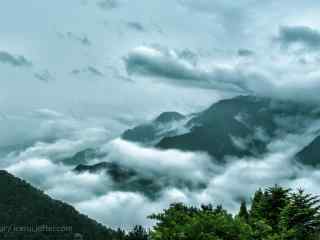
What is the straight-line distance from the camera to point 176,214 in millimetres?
45688

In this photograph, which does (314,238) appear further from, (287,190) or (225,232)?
(225,232)

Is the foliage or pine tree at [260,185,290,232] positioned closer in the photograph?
the foliage

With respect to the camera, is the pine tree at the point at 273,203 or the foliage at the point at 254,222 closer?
the foliage at the point at 254,222

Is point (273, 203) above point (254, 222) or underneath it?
above

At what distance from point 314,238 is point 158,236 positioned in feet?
53.3

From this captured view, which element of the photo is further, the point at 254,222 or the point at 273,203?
the point at 273,203

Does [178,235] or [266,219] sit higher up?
[266,219]

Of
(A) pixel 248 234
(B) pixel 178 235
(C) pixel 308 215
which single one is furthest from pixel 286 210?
(B) pixel 178 235

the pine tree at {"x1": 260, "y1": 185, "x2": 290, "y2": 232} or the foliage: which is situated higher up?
the pine tree at {"x1": 260, "y1": 185, "x2": 290, "y2": 232}

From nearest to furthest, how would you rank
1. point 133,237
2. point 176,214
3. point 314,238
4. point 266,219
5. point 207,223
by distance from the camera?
point 207,223 < point 176,214 < point 314,238 < point 266,219 < point 133,237

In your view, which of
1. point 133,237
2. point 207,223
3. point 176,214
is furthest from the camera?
point 133,237

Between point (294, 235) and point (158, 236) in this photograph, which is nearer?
point (158, 236)

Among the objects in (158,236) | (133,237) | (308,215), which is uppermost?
(133,237)

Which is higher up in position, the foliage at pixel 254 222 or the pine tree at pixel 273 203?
the pine tree at pixel 273 203
